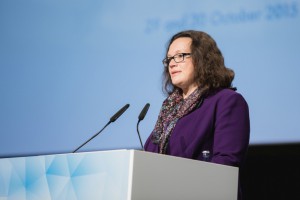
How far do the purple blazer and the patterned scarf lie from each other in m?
0.02

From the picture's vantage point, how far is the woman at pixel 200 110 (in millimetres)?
1780

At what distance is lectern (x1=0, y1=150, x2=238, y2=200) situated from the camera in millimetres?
1247

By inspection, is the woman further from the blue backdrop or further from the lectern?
the blue backdrop

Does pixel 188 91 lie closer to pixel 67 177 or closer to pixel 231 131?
pixel 231 131

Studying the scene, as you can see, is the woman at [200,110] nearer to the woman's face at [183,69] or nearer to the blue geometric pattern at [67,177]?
the woman's face at [183,69]

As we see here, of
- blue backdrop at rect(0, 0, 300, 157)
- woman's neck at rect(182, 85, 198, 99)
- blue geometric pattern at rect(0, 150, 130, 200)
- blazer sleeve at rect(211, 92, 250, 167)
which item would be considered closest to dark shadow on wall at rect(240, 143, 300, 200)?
blue backdrop at rect(0, 0, 300, 157)

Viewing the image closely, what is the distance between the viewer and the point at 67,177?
134 cm

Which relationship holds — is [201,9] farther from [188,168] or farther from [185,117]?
[188,168]

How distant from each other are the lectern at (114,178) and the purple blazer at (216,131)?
9.0 inches

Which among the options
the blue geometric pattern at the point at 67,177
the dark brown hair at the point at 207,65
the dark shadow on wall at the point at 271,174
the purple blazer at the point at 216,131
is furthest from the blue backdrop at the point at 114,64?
the blue geometric pattern at the point at 67,177

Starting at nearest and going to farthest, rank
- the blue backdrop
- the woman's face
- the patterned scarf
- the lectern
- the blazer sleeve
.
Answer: the lectern < the blazer sleeve < the patterned scarf < the woman's face < the blue backdrop

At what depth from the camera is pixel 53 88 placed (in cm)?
316

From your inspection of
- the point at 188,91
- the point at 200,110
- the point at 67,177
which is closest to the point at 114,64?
the point at 188,91

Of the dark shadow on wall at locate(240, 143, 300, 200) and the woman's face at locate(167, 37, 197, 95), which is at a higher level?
the woman's face at locate(167, 37, 197, 95)
